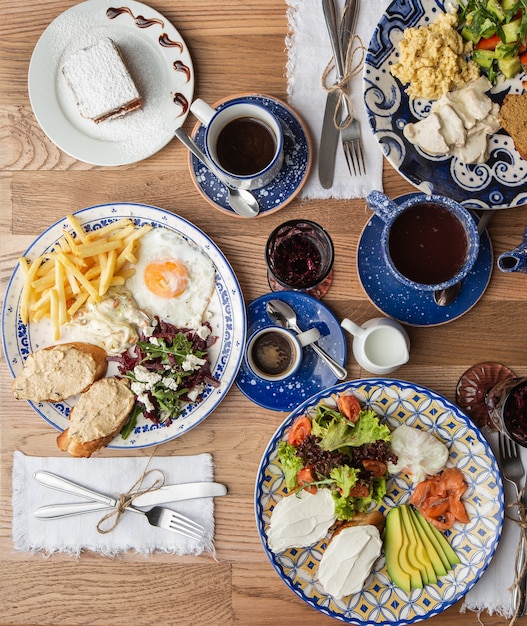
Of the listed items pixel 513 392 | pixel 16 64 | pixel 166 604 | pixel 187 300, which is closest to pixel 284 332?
pixel 187 300

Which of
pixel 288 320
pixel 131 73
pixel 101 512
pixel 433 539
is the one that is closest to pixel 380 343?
pixel 288 320

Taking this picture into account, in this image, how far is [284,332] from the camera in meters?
2.07

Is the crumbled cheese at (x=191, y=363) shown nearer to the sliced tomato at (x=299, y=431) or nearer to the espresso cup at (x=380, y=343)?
the sliced tomato at (x=299, y=431)

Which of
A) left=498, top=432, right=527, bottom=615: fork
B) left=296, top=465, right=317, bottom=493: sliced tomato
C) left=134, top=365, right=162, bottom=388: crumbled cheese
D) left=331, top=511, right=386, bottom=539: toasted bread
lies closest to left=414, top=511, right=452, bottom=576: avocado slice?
left=331, top=511, right=386, bottom=539: toasted bread

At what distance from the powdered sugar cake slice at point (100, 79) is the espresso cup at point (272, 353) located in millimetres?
950

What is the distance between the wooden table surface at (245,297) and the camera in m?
2.14

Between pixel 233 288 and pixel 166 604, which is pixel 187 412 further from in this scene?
pixel 166 604

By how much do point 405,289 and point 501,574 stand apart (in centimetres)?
106

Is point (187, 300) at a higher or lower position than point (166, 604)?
higher

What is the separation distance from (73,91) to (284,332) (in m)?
1.13

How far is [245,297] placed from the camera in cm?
217

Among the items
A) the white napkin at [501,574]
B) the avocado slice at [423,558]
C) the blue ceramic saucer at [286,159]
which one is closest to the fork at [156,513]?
the avocado slice at [423,558]

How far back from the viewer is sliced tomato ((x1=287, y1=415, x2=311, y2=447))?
203 cm

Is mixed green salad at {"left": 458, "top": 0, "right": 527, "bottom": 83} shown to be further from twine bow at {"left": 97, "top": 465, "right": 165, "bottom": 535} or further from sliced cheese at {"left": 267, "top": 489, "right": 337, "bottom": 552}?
twine bow at {"left": 97, "top": 465, "right": 165, "bottom": 535}
